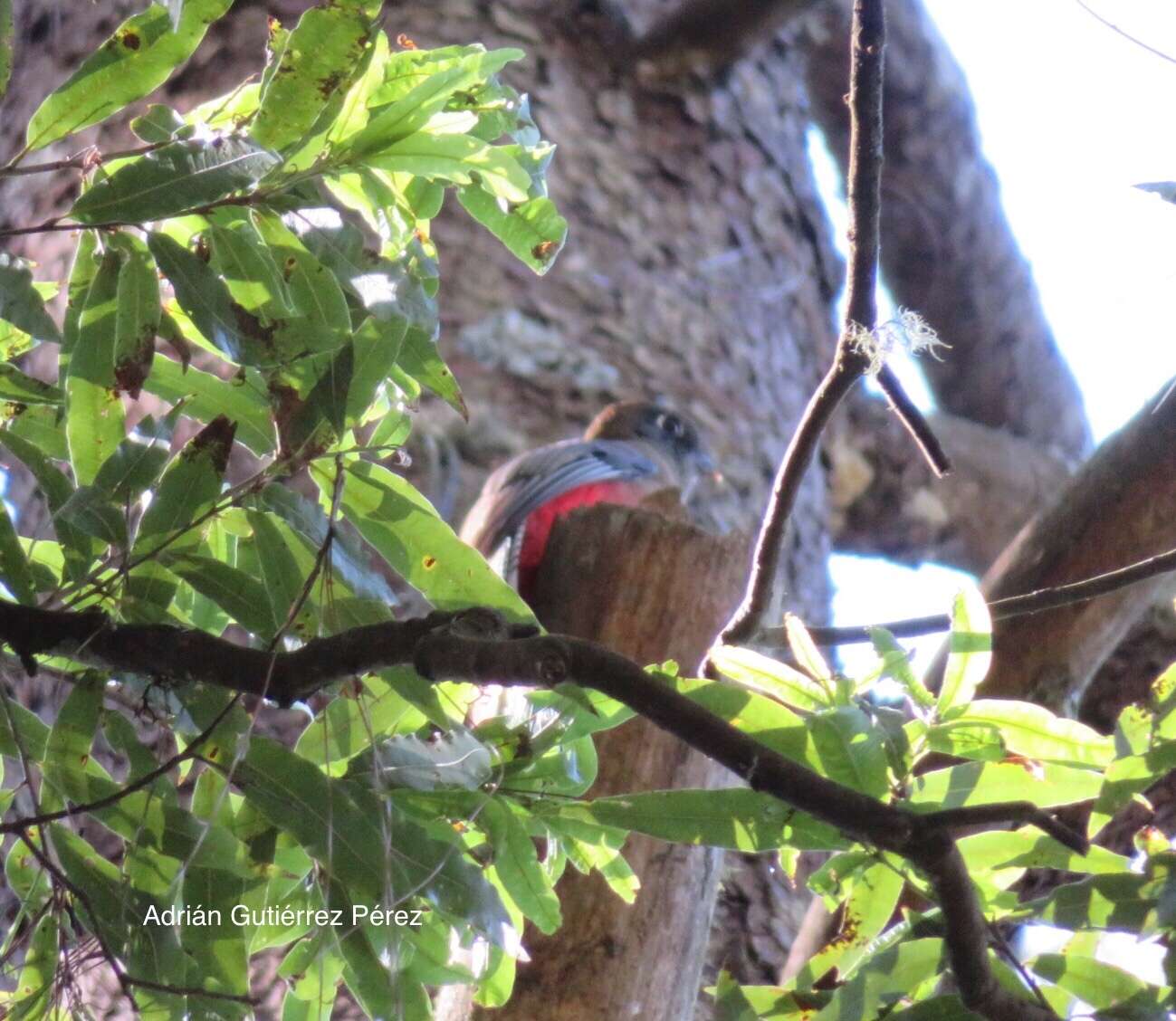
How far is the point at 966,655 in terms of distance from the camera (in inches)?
34.0

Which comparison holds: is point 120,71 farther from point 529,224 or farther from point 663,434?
point 663,434

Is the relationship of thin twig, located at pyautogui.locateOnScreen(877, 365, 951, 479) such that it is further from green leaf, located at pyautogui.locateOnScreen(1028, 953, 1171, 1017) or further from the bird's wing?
the bird's wing

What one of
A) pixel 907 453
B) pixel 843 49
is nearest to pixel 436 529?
pixel 907 453

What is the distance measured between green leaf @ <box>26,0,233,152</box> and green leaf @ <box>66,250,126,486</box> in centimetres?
9

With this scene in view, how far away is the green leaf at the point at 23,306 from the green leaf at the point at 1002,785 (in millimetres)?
607

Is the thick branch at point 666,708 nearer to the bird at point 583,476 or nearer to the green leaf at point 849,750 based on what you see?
the green leaf at point 849,750

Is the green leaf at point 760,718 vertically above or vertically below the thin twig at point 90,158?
below

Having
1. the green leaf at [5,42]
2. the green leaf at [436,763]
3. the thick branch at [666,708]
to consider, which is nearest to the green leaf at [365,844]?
the green leaf at [436,763]

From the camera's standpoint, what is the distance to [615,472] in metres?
2.33

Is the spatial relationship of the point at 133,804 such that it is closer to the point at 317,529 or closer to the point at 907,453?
the point at 317,529

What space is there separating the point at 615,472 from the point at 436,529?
56.4 inches

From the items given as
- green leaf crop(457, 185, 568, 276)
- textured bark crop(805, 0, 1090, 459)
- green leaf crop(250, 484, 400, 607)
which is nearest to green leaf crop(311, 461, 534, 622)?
green leaf crop(250, 484, 400, 607)

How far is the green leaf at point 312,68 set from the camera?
0.84 metres

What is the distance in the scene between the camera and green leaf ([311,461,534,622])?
89 cm
